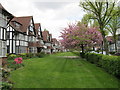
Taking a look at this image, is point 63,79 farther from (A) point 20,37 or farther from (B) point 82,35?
(A) point 20,37

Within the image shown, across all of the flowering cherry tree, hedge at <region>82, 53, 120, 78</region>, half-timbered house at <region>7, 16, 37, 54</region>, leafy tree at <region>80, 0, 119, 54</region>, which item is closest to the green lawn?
hedge at <region>82, 53, 120, 78</region>

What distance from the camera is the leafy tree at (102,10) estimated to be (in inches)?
618

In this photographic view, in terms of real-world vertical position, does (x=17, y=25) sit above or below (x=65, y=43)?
above

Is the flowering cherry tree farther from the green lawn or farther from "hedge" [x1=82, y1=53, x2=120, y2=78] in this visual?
the green lawn

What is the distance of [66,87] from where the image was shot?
581 centimetres

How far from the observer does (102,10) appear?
16484 mm

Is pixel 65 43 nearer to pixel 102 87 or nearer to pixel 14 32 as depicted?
pixel 14 32

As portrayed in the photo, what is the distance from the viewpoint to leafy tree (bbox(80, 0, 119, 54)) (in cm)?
1570

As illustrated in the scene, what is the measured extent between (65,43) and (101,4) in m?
10.4

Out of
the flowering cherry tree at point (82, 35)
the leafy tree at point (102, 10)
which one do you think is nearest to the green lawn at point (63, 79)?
the leafy tree at point (102, 10)

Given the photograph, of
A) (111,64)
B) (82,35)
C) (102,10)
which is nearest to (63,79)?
(111,64)

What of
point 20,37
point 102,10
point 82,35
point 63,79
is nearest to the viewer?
point 63,79

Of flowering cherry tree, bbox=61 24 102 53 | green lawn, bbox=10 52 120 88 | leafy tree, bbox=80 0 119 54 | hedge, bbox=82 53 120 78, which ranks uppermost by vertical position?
leafy tree, bbox=80 0 119 54

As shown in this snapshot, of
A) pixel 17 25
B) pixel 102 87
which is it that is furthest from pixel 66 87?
pixel 17 25
